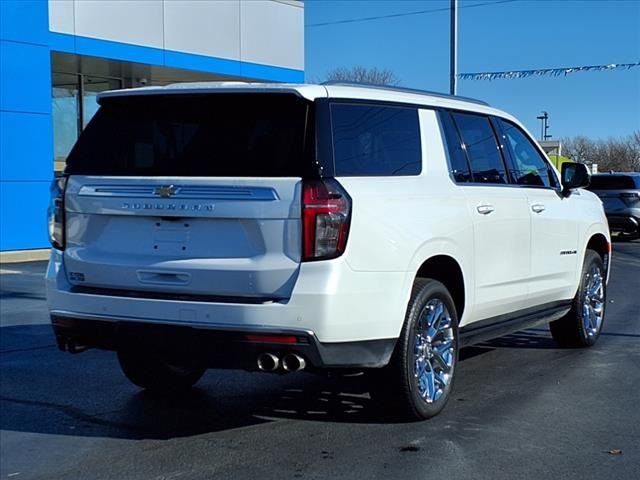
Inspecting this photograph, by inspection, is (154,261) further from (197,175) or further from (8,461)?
(8,461)

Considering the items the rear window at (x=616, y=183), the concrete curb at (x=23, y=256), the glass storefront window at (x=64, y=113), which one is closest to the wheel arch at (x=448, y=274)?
the concrete curb at (x=23, y=256)

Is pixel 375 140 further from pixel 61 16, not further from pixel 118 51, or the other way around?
pixel 118 51

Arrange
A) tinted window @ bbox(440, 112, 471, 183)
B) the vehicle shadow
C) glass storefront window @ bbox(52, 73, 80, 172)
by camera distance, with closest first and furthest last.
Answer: the vehicle shadow
tinted window @ bbox(440, 112, 471, 183)
glass storefront window @ bbox(52, 73, 80, 172)

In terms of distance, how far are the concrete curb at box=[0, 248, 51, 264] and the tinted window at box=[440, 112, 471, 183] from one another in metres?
13.0

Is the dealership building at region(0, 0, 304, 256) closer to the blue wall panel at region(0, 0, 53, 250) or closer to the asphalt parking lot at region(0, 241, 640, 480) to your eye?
the blue wall panel at region(0, 0, 53, 250)

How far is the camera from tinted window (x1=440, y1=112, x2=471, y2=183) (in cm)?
606

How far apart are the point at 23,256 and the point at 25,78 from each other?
11.3 feet

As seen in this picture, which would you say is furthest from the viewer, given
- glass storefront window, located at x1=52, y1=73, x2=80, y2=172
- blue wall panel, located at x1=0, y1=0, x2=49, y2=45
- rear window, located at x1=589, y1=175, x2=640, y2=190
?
rear window, located at x1=589, y1=175, x2=640, y2=190

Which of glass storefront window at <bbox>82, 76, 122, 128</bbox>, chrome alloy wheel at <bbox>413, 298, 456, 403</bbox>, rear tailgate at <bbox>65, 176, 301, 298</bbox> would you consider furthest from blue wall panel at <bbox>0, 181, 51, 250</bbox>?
chrome alloy wheel at <bbox>413, 298, 456, 403</bbox>

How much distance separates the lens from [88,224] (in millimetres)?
5367

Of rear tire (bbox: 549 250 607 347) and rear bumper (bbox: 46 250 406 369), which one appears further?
rear tire (bbox: 549 250 607 347)

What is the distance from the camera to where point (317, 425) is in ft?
18.8

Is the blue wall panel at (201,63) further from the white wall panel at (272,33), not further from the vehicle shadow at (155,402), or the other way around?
the vehicle shadow at (155,402)

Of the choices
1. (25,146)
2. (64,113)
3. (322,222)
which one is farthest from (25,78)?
(322,222)
